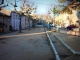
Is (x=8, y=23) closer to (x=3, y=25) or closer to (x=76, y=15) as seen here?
(x=3, y=25)

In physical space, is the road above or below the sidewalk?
below

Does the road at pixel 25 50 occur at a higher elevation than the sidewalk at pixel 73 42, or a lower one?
lower

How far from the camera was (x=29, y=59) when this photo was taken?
944 cm

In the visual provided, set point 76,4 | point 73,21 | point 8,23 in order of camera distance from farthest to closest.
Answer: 1. point 73,21
2. point 8,23
3. point 76,4

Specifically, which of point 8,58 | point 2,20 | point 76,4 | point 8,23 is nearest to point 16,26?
point 8,23

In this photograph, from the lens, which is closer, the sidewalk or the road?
the road

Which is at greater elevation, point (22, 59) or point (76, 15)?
point (76, 15)

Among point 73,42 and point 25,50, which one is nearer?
point 25,50

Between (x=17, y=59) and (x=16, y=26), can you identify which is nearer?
(x=17, y=59)

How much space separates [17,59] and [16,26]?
124 ft

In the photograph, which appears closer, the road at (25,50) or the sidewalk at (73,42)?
the road at (25,50)

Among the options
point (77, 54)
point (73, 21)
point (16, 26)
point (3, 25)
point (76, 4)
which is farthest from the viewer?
point (16, 26)

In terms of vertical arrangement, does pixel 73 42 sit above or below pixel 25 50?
above

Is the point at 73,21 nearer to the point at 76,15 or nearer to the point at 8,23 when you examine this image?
the point at 76,15
